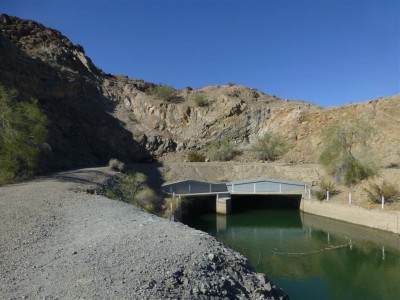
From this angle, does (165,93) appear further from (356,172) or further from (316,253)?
(316,253)

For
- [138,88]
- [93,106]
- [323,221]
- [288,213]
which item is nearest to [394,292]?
[323,221]

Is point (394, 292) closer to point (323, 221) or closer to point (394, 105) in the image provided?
point (323, 221)

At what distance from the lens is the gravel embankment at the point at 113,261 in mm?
7164

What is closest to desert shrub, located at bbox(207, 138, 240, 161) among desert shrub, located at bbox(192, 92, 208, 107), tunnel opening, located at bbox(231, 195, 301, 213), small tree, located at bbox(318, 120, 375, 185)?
desert shrub, located at bbox(192, 92, 208, 107)

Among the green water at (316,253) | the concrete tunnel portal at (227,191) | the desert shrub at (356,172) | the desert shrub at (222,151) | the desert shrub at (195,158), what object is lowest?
the green water at (316,253)

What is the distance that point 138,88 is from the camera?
6625cm

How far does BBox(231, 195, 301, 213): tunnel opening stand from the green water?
3.56 m

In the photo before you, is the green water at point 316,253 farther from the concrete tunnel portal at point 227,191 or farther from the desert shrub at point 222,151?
the desert shrub at point 222,151

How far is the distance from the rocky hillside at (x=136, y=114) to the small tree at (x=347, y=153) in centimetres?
469

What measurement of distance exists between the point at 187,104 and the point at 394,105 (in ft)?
94.4

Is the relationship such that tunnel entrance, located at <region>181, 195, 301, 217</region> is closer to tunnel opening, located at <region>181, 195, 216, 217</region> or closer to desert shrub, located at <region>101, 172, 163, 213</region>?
tunnel opening, located at <region>181, 195, 216, 217</region>

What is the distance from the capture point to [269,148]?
4759 cm

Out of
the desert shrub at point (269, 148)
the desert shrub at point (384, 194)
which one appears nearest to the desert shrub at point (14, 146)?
the desert shrub at point (384, 194)

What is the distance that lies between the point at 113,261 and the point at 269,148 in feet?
133
